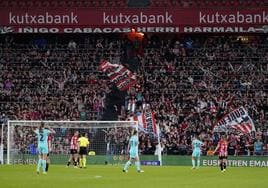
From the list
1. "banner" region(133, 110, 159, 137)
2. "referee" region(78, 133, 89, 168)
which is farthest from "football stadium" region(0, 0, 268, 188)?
"referee" region(78, 133, 89, 168)

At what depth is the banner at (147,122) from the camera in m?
48.2

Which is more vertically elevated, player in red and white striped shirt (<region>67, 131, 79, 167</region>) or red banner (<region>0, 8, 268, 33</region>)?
red banner (<region>0, 8, 268, 33</region>)

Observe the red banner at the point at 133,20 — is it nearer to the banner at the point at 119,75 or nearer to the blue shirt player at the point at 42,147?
the banner at the point at 119,75

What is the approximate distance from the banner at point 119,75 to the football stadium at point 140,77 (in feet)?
0.26

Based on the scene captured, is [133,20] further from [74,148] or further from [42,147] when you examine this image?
[42,147]

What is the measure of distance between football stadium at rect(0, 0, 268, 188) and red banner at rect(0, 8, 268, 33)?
0.07 m

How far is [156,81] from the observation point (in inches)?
2082

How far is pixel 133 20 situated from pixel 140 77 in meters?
4.11

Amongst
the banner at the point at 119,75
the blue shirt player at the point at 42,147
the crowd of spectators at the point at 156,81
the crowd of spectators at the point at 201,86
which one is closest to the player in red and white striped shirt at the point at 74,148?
the crowd of spectators at the point at 156,81

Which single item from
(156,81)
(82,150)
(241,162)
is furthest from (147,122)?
(82,150)

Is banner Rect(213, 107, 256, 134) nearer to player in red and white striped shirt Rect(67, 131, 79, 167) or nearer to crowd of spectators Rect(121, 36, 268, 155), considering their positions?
Result: crowd of spectators Rect(121, 36, 268, 155)

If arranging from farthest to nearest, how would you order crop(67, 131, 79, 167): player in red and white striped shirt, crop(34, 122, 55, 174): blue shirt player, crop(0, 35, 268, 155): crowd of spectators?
crop(0, 35, 268, 155): crowd of spectators
crop(67, 131, 79, 167): player in red and white striped shirt
crop(34, 122, 55, 174): blue shirt player

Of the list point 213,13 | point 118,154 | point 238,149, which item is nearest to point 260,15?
point 213,13

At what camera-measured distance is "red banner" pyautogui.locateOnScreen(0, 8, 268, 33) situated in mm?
51625
